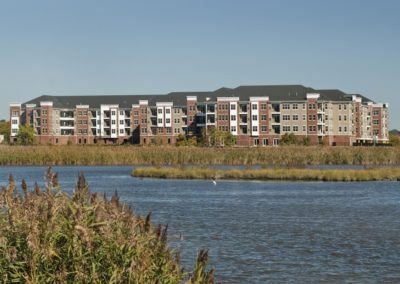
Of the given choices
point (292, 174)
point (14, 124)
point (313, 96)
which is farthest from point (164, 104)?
point (292, 174)

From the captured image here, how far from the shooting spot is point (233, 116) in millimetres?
145125

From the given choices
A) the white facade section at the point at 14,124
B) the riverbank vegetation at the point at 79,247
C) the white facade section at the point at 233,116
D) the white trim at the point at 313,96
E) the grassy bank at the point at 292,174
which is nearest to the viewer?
the riverbank vegetation at the point at 79,247

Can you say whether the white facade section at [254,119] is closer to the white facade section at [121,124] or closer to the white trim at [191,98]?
the white trim at [191,98]

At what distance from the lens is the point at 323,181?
55344 mm

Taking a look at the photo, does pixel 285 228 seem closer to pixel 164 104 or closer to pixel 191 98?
pixel 191 98

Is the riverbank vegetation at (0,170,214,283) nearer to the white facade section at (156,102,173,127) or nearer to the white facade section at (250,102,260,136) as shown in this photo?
the white facade section at (250,102,260,136)

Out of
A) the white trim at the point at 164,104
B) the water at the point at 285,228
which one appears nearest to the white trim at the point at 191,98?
the white trim at the point at 164,104

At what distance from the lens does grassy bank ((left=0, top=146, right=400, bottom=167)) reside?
73688 millimetres

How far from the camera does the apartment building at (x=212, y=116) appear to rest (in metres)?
143

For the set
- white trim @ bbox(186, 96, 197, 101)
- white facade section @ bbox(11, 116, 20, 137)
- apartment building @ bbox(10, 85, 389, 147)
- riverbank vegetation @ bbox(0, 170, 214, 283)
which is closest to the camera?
riverbank vegetation @ bbox(0, 170, 214, 283)

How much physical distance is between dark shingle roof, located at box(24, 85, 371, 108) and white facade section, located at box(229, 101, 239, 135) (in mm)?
2066

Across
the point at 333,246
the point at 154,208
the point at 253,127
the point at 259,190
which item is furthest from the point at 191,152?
the point at 253,127

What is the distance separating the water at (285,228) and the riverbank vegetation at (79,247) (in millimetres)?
1202

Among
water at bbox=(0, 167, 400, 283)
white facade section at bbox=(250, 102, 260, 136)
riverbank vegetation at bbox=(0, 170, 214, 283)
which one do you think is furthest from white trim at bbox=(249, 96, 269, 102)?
riverbank vegetation at bbox=(0, 170, 214, 283)
